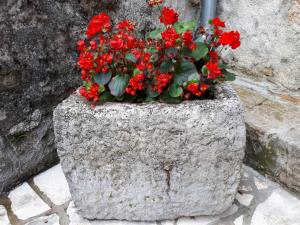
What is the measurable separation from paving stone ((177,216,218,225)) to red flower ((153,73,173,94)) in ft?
2.35

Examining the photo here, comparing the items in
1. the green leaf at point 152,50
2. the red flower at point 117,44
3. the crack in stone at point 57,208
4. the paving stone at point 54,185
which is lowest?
the crack in stone at point 57,208

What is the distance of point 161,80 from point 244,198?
0.88 m

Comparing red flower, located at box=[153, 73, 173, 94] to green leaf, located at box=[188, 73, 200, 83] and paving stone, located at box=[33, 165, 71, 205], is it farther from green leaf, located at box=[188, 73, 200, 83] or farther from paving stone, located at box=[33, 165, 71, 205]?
paving stone, located at box=[33, 165, 71, 205]

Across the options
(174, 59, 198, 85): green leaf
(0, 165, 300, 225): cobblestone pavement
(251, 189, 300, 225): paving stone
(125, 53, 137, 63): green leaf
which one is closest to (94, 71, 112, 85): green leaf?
(125, 53, 137, 63): green leaf

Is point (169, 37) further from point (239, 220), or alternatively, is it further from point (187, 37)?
point (239, 220)

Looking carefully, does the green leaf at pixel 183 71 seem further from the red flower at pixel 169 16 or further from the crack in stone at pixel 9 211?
the crack in stone at pixel 9 211

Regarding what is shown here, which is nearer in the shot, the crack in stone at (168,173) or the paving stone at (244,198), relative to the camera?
the crack in stone at (168,173)

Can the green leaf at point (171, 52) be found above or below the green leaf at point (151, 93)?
above

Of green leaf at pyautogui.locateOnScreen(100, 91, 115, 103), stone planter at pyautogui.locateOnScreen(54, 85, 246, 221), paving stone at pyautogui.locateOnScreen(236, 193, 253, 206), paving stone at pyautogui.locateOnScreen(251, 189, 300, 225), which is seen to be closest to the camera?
stone planter at pyautogui.locateOnScreen(54, 85, 246, 221)

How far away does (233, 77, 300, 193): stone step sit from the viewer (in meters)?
1.94

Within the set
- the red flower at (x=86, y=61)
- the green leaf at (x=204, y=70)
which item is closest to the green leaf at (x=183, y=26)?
the green leaf at (x=204, y=70)

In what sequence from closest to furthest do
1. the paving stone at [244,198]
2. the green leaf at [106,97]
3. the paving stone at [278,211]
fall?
1. the green leaf at [106,97]
2. the paving stone at [278,211]
3. the paving stone at [244,198]

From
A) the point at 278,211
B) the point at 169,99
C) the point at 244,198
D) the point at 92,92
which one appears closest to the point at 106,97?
the point at 92,92

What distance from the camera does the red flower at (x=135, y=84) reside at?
5.18ft
